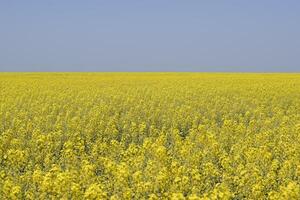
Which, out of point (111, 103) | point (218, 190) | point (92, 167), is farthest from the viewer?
point (111, 103)

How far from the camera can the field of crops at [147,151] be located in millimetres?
8555

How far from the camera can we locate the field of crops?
855 cm

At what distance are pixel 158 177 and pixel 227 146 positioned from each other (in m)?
5.40

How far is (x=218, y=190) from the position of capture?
7988 mm

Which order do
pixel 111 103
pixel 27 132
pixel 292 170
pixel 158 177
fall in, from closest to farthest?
pixel 158 177, pixel 292 170, pixel 27 132, pixel 111 103

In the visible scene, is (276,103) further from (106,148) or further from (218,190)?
(218,190)

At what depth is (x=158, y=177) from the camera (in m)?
8.78

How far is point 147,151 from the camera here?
12.1 m

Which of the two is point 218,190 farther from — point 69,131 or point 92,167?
point 69,131

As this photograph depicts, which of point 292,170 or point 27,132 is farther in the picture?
point 27,132

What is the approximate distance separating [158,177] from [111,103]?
12702 mm

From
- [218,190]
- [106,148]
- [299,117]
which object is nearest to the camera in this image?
[218,190]

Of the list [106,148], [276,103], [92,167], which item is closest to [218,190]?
[92,167]

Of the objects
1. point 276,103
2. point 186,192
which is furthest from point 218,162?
point 276,103
